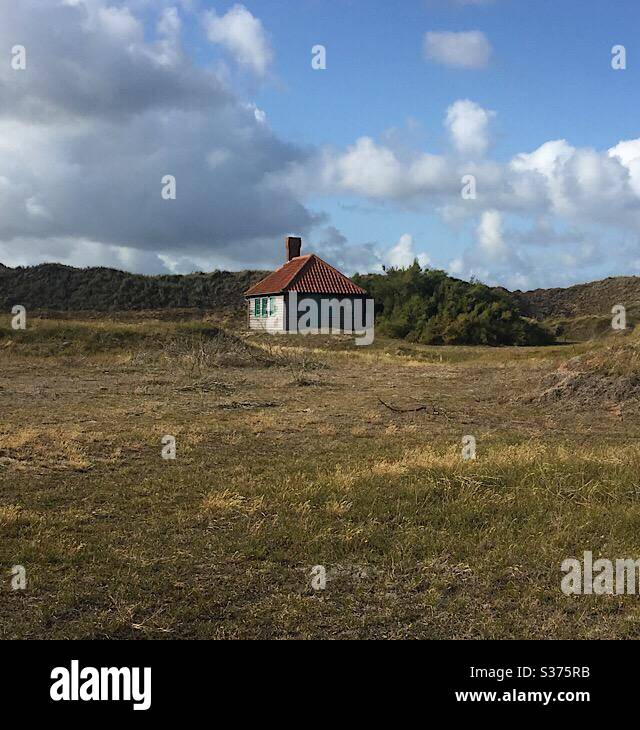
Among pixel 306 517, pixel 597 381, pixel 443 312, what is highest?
pixel 443 312

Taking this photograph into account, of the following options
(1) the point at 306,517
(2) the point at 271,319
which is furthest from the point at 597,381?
(2) the point at 271,319

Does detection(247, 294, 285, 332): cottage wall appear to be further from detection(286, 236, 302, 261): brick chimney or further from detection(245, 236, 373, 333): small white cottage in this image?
detection(286, 236, 302, 261): brick chimney

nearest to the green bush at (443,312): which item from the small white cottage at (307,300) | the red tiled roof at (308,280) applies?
the small white cottage at (307,300)

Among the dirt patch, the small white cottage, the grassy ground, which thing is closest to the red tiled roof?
the small white cottage

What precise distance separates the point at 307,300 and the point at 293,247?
22.1 ft

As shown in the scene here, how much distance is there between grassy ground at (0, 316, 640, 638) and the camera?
5.31 metres

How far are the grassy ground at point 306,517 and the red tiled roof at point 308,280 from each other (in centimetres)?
2568

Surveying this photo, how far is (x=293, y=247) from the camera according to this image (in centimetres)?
4759

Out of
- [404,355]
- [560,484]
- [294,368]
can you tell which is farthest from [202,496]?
[404,355]

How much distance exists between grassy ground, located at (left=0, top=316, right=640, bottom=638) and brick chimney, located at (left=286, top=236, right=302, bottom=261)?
3181 centimetres

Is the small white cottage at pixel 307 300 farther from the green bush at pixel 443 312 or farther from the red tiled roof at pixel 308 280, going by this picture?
the green bush at pixel 443 312

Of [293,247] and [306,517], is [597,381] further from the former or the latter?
[293,247]
